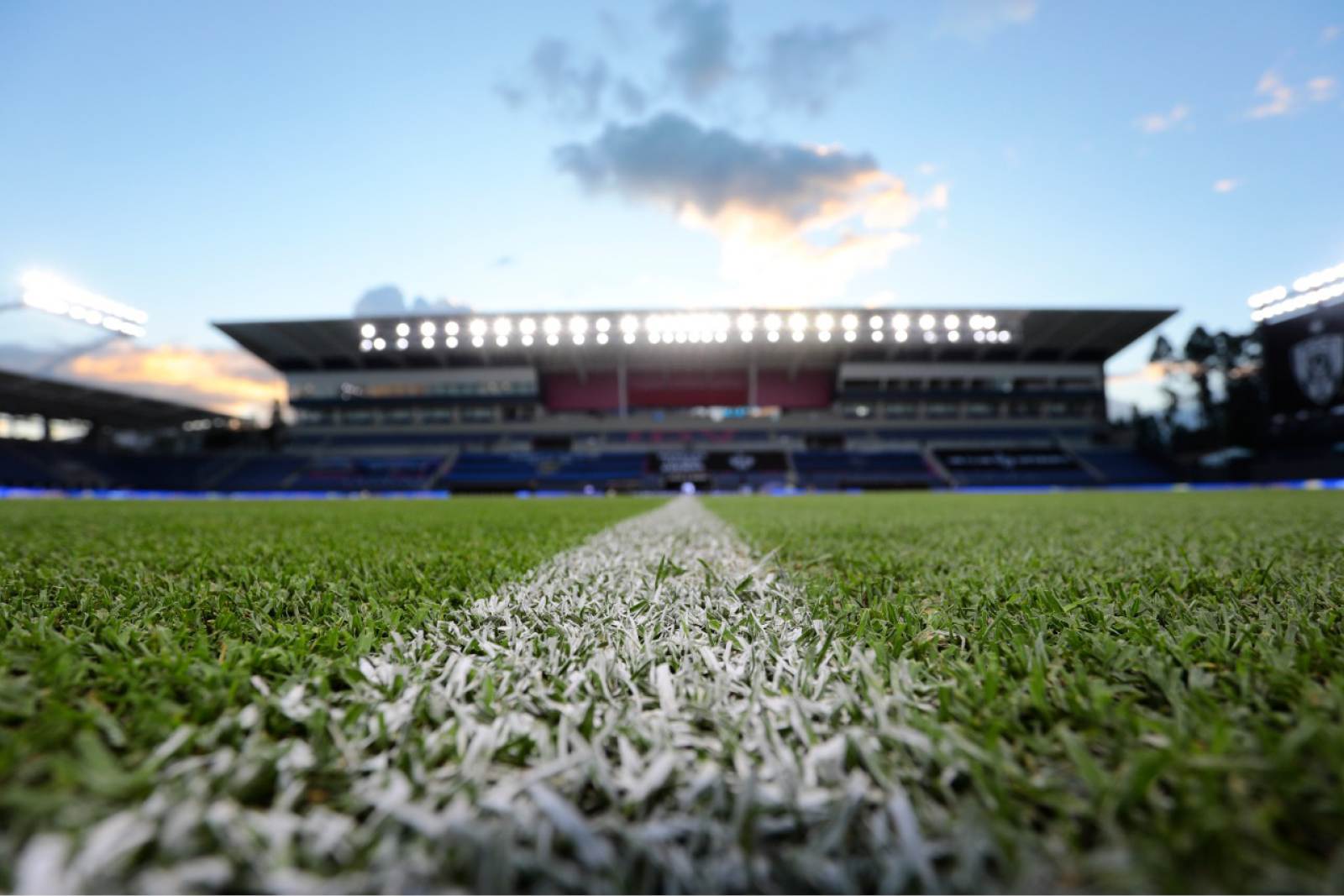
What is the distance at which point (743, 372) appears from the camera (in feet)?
109

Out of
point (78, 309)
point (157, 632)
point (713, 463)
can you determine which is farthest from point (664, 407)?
point (157, 632)

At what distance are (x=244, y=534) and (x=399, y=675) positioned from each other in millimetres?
3774

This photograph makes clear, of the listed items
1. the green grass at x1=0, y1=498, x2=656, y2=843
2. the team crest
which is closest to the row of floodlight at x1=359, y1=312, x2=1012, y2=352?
the team crest

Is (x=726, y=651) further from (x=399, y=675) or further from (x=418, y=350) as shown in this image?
(x=418, y=350)

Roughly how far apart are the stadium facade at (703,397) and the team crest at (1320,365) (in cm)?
1023

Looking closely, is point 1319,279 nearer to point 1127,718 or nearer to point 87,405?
point 1127,718

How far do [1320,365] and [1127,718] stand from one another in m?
25.1

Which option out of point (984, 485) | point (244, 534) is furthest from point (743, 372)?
point (244, 534)

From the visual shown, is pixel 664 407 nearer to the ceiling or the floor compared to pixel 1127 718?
nearer to the ceiling

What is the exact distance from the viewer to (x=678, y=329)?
27.8 metres

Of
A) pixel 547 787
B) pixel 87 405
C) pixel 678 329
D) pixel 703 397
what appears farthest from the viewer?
pixel 703 397

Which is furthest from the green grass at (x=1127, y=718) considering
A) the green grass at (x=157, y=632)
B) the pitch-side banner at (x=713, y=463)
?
the pitch-side banner at (x=713, y=463)

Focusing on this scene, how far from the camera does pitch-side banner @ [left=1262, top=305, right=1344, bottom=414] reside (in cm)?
1675

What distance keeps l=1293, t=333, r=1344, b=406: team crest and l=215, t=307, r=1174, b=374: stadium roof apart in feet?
37.7
